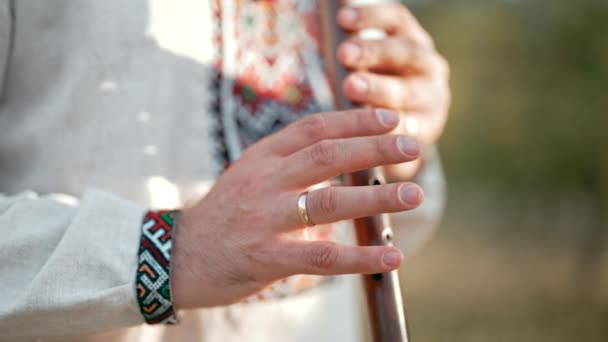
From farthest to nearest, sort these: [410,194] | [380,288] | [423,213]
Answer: [423,213]
[380,288]
[410,194]

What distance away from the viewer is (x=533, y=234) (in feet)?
19.5

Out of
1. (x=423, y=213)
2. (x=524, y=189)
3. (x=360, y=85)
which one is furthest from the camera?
(x=524, y=189)

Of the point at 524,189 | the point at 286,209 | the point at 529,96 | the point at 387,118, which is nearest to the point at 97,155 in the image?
the point at 286,209

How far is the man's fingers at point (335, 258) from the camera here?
0.76 meters

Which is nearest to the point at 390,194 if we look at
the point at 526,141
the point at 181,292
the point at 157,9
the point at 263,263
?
the point at 263,263

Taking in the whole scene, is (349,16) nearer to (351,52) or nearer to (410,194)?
(351,52)

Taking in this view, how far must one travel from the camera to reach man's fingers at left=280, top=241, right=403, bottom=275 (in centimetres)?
76

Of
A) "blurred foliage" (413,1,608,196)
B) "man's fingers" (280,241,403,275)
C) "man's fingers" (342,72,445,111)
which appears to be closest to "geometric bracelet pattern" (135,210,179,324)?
"man's fingers" (280,241,403,275)

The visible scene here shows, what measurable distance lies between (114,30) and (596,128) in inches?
225

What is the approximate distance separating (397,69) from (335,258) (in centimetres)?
49

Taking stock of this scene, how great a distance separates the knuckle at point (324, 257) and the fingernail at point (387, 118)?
7.6 inches

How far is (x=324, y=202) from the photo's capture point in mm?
771

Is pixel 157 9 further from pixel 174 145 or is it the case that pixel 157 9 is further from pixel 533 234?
pixel 533 234

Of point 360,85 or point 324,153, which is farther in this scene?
point 360,85
